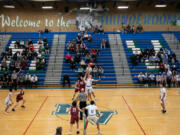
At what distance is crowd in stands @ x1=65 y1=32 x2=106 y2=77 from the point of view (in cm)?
2205

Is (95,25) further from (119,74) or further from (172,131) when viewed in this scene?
(172,131)

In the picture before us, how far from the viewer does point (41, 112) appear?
39.1 feet

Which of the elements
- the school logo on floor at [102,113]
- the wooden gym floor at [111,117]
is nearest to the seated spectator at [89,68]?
the wooden gym floor at [111,117]

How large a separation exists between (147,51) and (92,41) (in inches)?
312

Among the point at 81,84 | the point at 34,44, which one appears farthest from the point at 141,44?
the point at 81,84

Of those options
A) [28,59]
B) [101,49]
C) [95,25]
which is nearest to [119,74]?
[101,49]

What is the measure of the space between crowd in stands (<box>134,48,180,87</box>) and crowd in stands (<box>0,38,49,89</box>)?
37.6 feet

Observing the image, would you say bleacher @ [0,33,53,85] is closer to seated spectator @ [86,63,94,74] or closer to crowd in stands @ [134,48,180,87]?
seated spectator @ [86,63,94,74]

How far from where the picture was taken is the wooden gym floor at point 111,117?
920 centimetres

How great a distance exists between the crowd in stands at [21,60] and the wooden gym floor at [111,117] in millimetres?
4277

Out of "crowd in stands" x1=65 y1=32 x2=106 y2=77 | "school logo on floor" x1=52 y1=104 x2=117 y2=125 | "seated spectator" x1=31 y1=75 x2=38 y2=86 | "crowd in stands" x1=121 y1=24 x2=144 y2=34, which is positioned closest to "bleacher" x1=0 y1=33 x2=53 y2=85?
"seated spectator" x1=31 y1=75 x2=38 y2=86

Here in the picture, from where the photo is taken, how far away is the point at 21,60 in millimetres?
23438

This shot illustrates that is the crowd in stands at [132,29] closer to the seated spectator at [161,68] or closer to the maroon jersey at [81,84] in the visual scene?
the seated spectator at [161,68]

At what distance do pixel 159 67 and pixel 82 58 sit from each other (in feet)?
30.3
